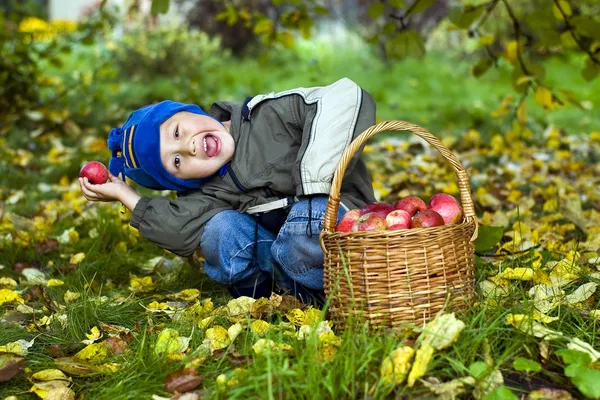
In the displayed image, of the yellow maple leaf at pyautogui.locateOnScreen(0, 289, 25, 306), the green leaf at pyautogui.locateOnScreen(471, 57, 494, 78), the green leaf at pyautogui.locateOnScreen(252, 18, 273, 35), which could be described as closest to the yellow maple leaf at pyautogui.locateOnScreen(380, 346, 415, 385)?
the yellow maple leaf at pyautogui.locateOnScreen(0, 289, 25, 306)

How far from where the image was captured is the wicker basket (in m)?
2.06

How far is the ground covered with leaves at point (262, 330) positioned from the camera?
6.01ft

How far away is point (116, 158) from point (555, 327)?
169cm

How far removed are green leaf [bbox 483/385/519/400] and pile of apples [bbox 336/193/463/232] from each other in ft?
1.87

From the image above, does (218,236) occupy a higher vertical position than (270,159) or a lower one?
lower

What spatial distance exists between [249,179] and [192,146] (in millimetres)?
243

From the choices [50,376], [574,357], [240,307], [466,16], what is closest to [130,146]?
[240,307]

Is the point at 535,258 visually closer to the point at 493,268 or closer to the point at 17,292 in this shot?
the point at 493,268

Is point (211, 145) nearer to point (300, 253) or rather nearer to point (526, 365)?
point (300, 253)

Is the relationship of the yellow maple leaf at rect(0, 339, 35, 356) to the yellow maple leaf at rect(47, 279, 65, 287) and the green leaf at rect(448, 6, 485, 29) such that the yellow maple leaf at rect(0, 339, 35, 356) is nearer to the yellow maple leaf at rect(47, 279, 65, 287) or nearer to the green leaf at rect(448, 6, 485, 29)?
the yellow maple leaf at rect(47, 279, 65, 287)

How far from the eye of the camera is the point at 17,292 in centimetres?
279

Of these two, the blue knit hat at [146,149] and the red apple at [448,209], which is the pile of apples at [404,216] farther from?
the blue knit hat at [146,149]

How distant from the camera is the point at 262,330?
7.24ft

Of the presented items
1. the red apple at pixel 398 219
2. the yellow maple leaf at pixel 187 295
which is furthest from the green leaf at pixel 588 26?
the yellow maple leaf at pixel 187 295
